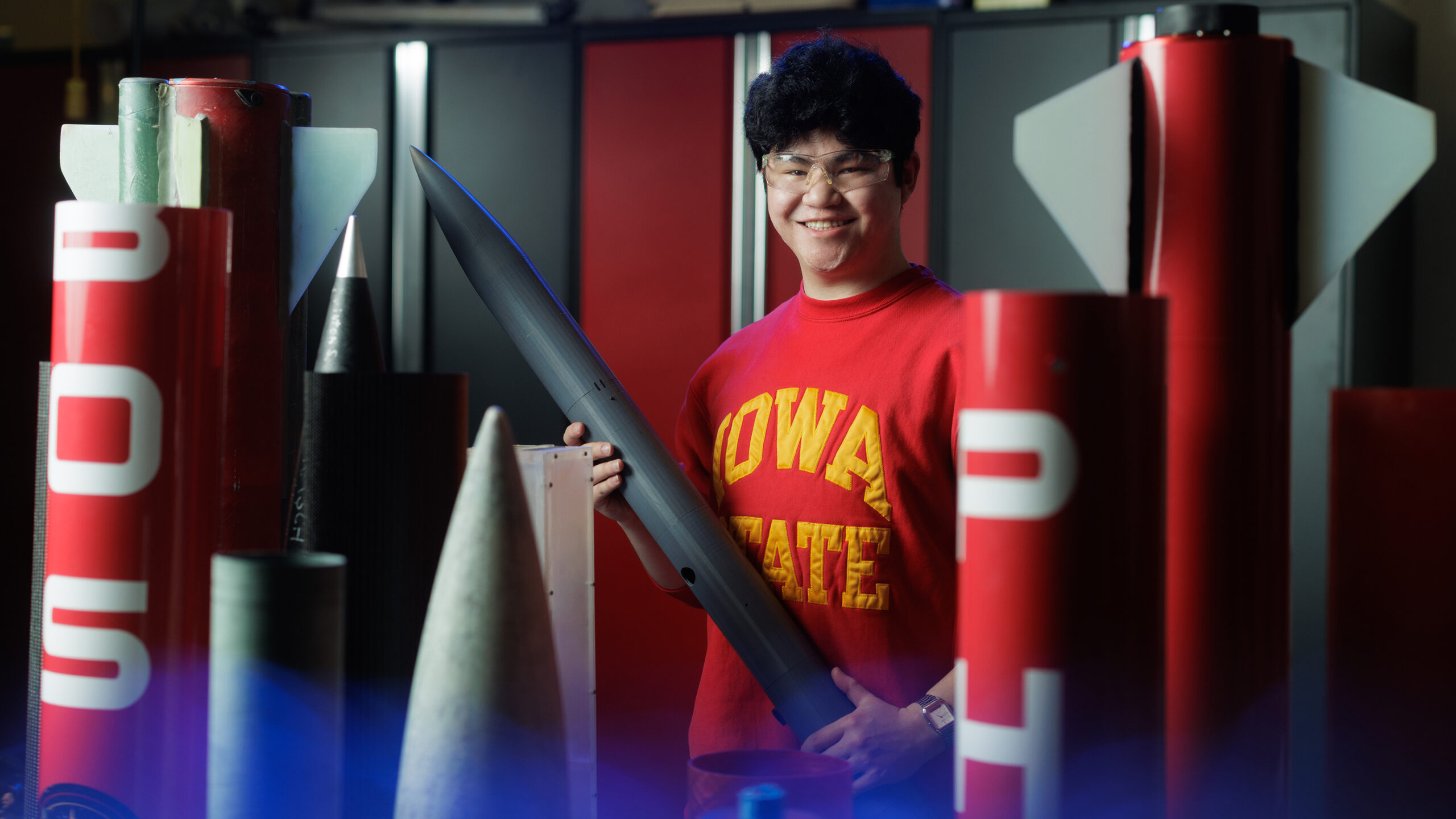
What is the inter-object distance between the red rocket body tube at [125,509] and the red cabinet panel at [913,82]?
1905 mm

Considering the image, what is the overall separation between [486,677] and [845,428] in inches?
26.1

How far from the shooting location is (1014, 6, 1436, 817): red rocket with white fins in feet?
1.79

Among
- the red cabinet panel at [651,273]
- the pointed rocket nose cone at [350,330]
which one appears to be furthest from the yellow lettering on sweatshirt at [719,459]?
the red cabinet panel at [651,273]

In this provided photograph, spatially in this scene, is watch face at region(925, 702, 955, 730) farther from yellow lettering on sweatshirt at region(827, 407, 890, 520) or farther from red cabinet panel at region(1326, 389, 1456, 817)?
red cabinet panel at region(1326, 389, 1456, 817)

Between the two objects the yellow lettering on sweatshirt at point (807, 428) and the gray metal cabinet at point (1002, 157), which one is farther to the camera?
the gray metal cabinet at point (1002, 157)

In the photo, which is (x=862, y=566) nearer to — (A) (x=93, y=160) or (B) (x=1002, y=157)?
(A) (x=93, y=160)

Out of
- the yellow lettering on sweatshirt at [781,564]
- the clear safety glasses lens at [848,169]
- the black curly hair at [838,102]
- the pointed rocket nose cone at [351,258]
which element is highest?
the black curly hair at [838,102]

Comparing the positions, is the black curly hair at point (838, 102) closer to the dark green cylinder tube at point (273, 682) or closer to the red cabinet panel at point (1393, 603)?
the red cabinet panel at point (1393, 603)

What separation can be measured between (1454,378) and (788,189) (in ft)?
6.56

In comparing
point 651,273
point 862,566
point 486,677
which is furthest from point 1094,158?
point 651,273

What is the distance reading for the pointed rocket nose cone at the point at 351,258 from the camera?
0.83 metres

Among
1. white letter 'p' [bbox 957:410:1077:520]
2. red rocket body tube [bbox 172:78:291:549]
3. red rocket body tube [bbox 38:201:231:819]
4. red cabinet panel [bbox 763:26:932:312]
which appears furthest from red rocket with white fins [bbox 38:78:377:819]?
red cabinet panel [bbox 763:26:932:312]

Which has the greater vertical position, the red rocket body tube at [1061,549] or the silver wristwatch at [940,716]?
the red rocket body tube at [1061,549]

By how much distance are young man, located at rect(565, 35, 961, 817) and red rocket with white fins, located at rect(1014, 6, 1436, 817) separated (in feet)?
1.65
